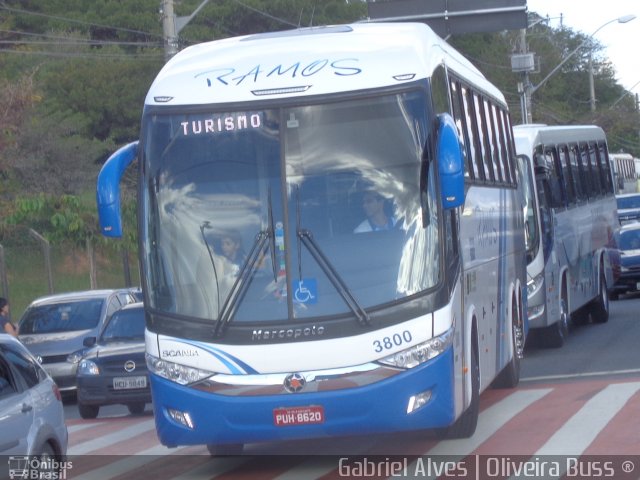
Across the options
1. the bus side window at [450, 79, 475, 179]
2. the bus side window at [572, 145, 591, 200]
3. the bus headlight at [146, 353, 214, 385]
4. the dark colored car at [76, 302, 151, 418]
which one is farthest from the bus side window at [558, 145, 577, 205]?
the bus headlight at [146, 353, 214, 385]

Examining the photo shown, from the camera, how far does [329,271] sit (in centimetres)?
962

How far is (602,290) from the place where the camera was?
2423 centimetres

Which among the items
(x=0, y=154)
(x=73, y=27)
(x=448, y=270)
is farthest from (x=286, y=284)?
(x=73, y=27)

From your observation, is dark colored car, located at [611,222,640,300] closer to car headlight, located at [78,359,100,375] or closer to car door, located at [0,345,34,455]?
car headlight, located at [78,359,100,375]

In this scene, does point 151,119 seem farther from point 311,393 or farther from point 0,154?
point 0,154

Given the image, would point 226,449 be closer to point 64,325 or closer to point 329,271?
point 329,271

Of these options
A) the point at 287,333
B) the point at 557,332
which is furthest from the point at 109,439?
the point at 557,332

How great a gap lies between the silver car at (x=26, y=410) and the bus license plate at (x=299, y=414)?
188cm

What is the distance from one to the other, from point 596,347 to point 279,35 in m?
10.6

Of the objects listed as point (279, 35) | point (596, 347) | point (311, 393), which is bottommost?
point (596, 347)

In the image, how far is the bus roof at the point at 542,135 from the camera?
19.7 m

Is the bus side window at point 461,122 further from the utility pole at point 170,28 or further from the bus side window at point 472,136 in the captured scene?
the utility pole at point 170,28

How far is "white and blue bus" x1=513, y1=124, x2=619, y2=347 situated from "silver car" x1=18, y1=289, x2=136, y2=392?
7953 mm

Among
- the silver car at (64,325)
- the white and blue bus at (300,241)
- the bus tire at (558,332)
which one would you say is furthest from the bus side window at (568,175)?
the white and blue bus at (300,241)
